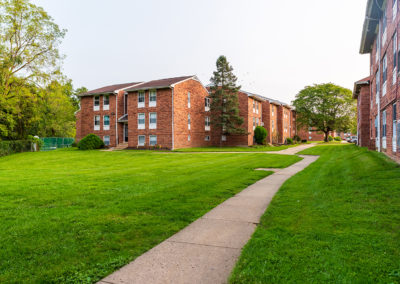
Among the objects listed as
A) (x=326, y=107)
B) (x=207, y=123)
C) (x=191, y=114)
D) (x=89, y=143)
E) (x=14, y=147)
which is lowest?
(x=14, y=147)

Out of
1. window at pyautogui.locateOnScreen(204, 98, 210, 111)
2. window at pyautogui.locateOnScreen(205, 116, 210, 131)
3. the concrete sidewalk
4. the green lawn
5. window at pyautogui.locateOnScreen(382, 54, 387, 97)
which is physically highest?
window at pyautogui.locateOnScreen(204, 98, 210, 111)

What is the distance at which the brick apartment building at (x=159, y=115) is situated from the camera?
28922 millimetres

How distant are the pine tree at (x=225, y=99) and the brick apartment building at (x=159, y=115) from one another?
5.58ft

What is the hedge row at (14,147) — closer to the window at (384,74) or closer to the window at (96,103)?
the window at (96,103)

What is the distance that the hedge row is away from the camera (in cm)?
2562

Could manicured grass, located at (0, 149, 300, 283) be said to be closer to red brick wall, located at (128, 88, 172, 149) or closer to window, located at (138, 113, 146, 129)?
red brick wall, located at (128, 88, 172, 149)

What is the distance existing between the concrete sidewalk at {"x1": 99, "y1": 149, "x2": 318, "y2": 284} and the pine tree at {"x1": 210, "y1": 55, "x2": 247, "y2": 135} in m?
27.4

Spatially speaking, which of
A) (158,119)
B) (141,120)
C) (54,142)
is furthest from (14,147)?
(158,119)

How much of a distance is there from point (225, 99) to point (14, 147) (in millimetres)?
23387

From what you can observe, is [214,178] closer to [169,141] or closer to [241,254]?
[241,254]

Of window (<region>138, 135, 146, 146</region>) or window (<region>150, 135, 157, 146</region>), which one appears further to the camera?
window (<region>138, 135, 146, 146</region>)

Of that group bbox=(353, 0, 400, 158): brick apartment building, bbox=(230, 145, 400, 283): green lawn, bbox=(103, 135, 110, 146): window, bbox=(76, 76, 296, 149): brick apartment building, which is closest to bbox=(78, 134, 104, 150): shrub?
bbox=(103, 135, 110, 146): window

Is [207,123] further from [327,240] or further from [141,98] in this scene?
[327,240]

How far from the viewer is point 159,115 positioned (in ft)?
95.7
